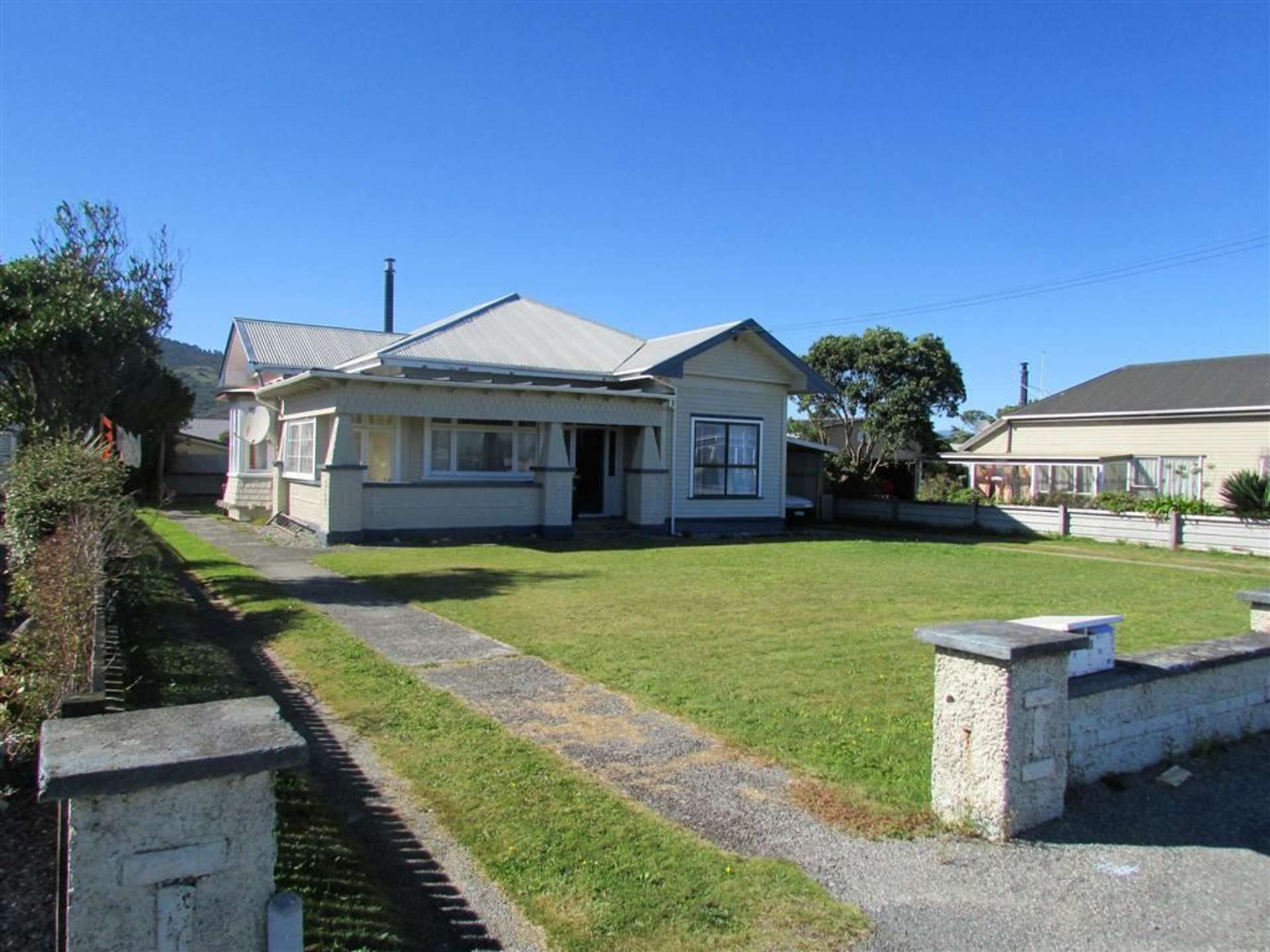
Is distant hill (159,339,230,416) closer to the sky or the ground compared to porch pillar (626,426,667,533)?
closer to the sky

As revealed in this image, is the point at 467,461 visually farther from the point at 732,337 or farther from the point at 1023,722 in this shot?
the point at 1023,722

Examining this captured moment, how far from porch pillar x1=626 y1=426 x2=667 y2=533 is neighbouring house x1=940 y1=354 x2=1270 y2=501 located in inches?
501

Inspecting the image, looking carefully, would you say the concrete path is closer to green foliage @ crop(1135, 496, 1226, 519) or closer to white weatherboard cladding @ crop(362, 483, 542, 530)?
white weatherboard cladding @ crop(362, 483, 542, 530)

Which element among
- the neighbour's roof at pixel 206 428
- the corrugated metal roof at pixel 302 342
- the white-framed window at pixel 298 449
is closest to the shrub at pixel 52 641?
the white-framed window at pixel 298 449

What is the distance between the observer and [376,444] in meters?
20.1

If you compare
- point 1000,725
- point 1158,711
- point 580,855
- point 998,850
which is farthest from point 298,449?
point 998,850

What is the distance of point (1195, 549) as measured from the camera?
69.3 feet

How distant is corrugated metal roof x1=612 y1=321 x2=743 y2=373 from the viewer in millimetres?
21734

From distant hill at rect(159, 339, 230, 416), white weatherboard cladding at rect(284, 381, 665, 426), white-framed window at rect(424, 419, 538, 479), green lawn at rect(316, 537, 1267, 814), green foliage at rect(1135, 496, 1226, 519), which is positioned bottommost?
green lawn at rect(316, 537, 1267, 814)

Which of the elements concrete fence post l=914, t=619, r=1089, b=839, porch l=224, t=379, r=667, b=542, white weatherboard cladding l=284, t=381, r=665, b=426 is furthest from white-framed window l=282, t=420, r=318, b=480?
concrete fence post l=914, t=619, r=1089, b=839

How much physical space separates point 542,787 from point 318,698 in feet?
Answer: 8.56

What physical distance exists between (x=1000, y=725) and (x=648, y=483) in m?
17.3

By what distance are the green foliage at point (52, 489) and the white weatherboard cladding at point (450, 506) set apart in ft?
26.4

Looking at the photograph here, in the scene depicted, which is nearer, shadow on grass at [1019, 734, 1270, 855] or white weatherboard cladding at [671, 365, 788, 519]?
shadow on grass at [1019, 734, 1270, 855]
